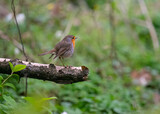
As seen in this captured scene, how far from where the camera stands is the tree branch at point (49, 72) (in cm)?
310

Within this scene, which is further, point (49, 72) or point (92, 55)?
point (92, 55)

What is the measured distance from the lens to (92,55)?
313 inches

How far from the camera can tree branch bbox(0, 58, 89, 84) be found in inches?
122

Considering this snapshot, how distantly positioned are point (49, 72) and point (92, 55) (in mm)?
4888

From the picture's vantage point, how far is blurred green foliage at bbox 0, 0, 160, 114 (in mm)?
4949

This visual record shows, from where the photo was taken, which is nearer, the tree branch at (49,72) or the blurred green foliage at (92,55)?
the tree branch at (49,72)

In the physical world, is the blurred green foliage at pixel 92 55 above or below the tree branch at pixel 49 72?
above

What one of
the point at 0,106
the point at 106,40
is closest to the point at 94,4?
the point at 106,40

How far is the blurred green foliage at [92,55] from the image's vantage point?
16.2ft

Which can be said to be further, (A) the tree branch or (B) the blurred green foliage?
(B) the blurred green foliage

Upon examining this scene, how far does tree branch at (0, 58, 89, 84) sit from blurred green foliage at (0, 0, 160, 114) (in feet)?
1.32

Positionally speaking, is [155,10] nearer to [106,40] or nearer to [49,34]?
[106,40]

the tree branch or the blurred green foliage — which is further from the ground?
the blurred green foliage

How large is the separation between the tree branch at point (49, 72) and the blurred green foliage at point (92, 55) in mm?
403
